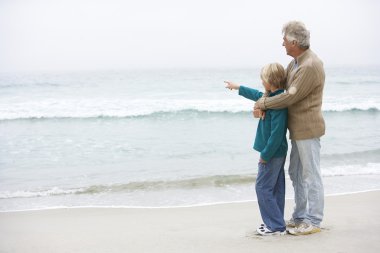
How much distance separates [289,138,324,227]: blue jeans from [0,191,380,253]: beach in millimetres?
210

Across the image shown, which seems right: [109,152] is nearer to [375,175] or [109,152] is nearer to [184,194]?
[184,194]

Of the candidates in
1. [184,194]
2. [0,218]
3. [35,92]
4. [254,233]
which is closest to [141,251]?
[254,233]

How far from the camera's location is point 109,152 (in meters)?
10.5

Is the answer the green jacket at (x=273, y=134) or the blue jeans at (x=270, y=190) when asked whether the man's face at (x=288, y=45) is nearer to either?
the green jacket at (x=273, y=134)

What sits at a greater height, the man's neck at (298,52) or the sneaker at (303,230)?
the man's neck at (298,52)

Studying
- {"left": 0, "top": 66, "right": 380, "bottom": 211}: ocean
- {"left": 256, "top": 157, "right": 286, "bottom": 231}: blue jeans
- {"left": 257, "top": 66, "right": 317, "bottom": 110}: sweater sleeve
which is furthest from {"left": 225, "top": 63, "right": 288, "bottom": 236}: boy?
{"left": 0, "top": 66, "right": 380, "bottom": 211}: ocean

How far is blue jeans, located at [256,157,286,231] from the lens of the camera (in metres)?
3.77

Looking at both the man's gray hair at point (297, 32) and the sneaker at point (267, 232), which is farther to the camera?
the sneaker at point (267, 232)

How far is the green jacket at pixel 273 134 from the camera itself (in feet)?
11.9

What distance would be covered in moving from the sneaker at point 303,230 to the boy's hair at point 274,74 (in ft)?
3.95

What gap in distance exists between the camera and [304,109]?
11.9ft

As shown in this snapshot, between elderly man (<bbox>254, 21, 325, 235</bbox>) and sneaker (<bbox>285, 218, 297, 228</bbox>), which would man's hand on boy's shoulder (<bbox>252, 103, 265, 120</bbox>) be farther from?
sneaker (<bbox>285, 218, 297, 228</bbox>)

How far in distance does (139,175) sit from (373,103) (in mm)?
16669

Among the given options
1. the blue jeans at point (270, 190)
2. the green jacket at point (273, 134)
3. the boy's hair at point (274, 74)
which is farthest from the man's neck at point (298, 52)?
the blue jeans at point (270, 190)
